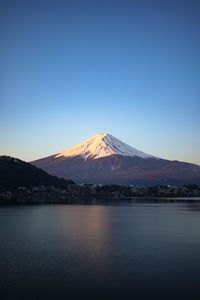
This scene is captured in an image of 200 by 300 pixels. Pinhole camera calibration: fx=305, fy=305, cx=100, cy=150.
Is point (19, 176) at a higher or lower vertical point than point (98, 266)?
higher

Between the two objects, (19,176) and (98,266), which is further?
(19,176)

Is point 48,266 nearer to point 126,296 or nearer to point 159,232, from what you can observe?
point 126,296

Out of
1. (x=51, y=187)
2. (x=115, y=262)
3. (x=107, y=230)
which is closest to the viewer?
(x=115, y=262)

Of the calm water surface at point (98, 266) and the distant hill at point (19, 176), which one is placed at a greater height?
the distant hill at point (19, 176)

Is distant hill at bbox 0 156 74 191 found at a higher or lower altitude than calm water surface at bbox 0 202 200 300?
higher

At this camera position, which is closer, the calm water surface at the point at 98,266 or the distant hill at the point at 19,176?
the calm water surface at the point at 98,266

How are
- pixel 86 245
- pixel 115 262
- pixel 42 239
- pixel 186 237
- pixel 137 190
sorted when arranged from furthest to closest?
pixel 137 190
pixel 186 237
pixel 42 239
pixel 86 245
pixel 115 262

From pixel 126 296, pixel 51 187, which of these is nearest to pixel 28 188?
pixel 51 187

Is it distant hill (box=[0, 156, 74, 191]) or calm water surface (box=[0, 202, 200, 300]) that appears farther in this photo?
distant hill (box=[0, 156, 74, 191])
